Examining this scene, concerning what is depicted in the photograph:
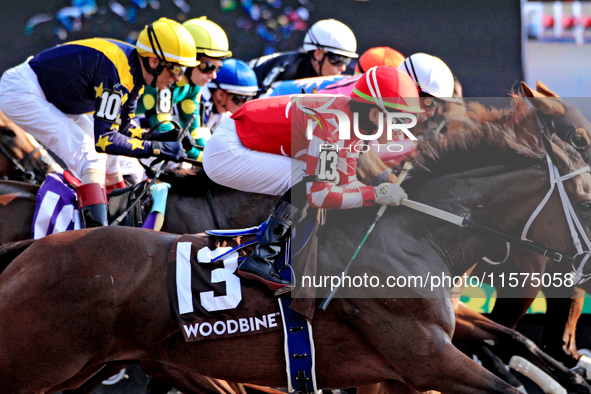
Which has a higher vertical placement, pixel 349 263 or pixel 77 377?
pixel 349 263

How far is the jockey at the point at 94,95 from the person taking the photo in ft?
12.1

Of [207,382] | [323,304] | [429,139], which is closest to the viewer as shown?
[323,304]

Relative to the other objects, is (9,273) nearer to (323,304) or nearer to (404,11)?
(323,304)

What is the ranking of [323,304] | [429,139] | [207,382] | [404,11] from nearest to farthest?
[323,304]
[429,139]
[207,382]
[404,11]

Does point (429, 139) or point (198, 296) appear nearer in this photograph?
point (198, 296)

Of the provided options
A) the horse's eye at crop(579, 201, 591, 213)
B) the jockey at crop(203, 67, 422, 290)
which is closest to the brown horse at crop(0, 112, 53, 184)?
the jockey at crop(203, 67, 422, 290)

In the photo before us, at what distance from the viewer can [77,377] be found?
Result: 9.92 ft

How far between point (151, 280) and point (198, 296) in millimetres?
210

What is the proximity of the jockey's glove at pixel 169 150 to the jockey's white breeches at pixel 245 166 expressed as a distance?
642 mm

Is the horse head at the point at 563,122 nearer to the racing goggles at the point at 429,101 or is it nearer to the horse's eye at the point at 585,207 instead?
the horse's eye at the point at 585,207

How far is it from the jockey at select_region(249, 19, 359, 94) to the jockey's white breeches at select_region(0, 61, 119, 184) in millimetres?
2508

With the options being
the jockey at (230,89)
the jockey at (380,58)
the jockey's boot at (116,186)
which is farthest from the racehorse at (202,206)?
the jockey at (380,58)

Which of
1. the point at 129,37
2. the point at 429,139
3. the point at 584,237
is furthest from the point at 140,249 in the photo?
the point at 129,37

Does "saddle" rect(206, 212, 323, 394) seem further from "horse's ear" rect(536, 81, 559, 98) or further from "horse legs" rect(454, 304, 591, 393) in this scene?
"horse's ear" rect(536, 81, 559, 98)
